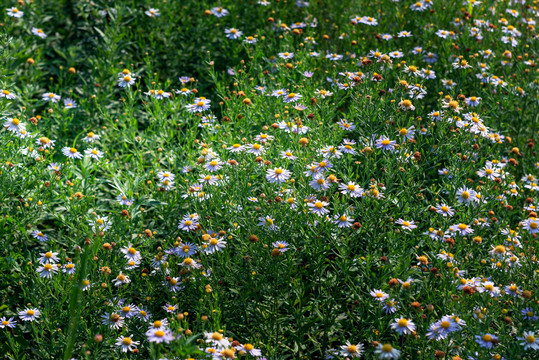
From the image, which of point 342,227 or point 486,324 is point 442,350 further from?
point 342,227

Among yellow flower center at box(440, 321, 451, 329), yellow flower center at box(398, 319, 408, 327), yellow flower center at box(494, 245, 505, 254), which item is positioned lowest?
yellow flower center at box(440, 321, 451, 329)

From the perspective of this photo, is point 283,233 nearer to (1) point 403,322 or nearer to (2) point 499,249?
(1) point 403,322

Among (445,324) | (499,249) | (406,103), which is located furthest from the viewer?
(406,103)

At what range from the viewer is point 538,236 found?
3594 millimetres

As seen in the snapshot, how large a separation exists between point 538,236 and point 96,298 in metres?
2.91

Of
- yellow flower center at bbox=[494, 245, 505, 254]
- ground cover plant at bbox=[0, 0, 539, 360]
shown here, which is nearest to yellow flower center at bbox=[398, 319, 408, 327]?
ground cover plant at bbox=[0, 0, 539, 360]

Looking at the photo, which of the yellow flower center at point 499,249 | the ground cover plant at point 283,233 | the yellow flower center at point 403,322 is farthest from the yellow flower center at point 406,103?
the yellow flower center at point 403,322

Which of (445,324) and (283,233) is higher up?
(283,233)

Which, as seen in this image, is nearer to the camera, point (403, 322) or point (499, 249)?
point (403, 322)

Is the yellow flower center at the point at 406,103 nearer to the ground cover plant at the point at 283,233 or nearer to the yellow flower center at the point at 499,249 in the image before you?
the ground cover plant at the point at 283,233

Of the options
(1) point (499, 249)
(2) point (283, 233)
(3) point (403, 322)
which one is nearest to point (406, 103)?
(1) point (499, 249)

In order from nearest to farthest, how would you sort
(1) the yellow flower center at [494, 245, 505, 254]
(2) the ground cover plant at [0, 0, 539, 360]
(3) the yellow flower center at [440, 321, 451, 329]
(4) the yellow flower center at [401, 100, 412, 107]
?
1. (3) the yellow flower center at [440, 321, 451, 329]
2. (2) the ground cover plant at [0, 0, 539, 360]
3. (1) the yellow flower center at [494, 245, 505, 254]
4. (4) the yellow flower center at [401, 100, 412, 107]

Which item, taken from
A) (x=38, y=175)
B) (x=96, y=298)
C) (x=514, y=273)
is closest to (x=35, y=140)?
(x=38, y=175)

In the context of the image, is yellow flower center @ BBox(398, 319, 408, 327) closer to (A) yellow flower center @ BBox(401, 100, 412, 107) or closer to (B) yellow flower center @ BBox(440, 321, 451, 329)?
(B) yellow flower center @ BBox(440, 321, 451, 329)
